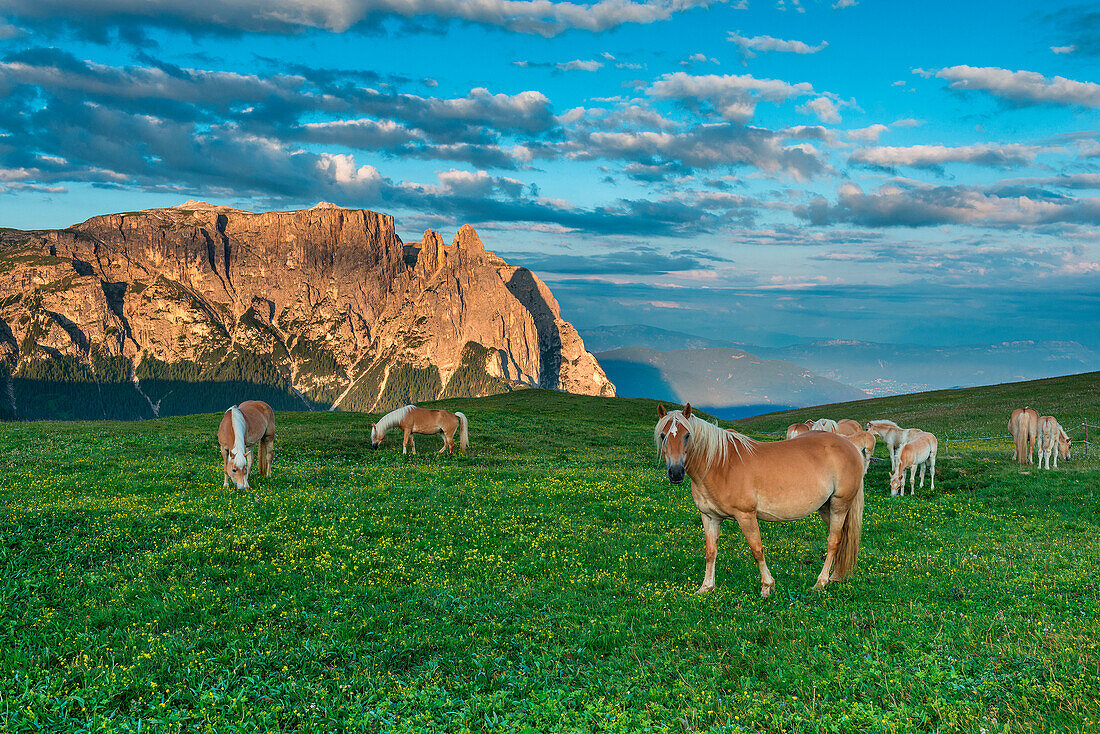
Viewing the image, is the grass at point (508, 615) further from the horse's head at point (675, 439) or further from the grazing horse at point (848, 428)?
the grazing horse at point (848, 428)

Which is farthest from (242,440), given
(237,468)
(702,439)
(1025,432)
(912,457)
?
(1025,432)

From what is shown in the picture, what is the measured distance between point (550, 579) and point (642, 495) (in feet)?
32.2

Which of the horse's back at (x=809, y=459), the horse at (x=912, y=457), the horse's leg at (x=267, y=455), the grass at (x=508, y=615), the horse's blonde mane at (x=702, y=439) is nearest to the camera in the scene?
the grass at (x=508, y=615)

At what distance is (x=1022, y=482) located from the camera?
25.7 metres

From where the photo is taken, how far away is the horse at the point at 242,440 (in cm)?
2072

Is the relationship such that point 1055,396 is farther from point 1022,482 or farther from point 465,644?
point 465,644

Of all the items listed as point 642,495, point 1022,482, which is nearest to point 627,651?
point 642,495

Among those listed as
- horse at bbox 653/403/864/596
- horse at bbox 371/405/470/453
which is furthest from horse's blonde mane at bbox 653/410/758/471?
horse at bbox 371/405/470/453

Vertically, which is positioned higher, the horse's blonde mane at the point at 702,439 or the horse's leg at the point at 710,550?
the horse's blonde mane at the point at 702,439

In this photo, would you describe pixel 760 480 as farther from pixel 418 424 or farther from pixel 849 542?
pixel 418 424

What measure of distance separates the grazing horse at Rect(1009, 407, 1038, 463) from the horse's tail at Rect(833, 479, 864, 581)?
23.7 metres

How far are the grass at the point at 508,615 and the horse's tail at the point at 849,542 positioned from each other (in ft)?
2.13

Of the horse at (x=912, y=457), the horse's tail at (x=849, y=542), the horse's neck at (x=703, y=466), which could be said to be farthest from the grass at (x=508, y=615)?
the horse at (x=912, y=457)

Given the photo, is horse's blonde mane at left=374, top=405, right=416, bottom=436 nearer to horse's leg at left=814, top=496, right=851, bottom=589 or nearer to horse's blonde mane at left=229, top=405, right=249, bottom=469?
horse's blonde mane at left=229, top=405, right=249, bottom=469
